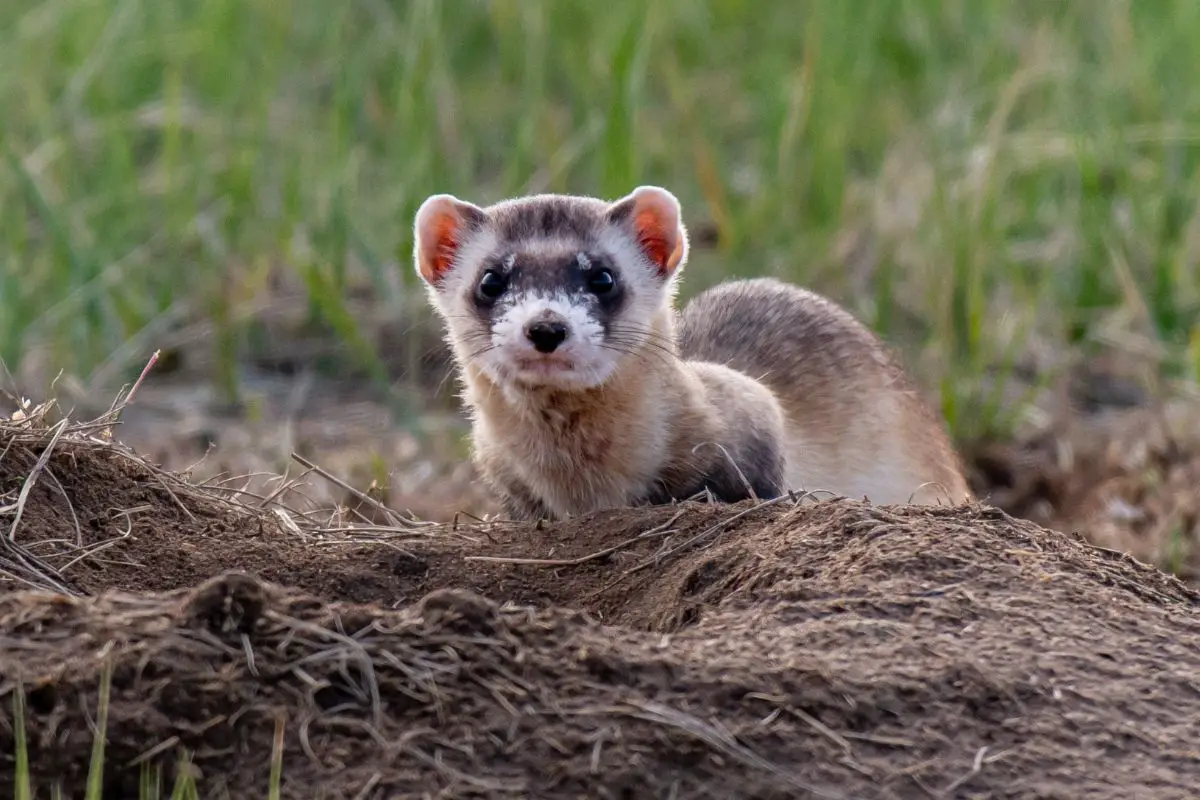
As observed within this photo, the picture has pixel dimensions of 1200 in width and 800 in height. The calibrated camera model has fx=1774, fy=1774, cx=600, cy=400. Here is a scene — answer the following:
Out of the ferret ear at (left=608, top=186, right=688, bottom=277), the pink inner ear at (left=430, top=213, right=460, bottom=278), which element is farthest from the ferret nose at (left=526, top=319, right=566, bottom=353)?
the pink inner ear at (left=430, top=213, right=460, bottom=278)

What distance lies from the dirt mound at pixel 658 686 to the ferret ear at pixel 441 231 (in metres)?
1.81

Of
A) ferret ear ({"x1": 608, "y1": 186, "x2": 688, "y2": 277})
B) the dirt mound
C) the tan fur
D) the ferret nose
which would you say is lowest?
the tan fur

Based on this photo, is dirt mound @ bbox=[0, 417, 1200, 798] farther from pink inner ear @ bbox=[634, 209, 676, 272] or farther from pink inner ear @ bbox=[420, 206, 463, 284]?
pink inner ear @ bbox=[420, 206, 463, 284]

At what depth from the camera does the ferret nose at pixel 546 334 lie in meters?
4.44

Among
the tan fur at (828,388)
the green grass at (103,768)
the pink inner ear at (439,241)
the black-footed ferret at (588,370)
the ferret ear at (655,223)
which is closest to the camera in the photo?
the green grass at (103,768)

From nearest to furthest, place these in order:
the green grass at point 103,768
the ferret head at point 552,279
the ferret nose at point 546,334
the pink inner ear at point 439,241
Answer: the green grass at point 103,768
the ferret nose at point 546,334
the ferret head at point 552,279
the pink inner ear at point 439,241

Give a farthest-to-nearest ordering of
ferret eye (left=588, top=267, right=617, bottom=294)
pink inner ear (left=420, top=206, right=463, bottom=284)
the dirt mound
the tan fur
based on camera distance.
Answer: the tan fur
pink inner ear (left=420, top=206, right=463, bottom=284)
ferret eye (left=588, top=267, right=617, bottom=294)
the dirt mound

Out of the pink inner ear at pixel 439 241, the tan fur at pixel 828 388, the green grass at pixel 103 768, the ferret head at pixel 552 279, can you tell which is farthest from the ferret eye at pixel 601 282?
the green grass at pixel 103 768

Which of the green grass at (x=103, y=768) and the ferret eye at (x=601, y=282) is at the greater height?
the ferret eye at (x=601, y=282)

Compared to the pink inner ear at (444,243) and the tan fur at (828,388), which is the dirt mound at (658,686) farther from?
the tan fur at (828,388)

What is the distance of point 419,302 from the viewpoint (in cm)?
848

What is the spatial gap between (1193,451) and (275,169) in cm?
449

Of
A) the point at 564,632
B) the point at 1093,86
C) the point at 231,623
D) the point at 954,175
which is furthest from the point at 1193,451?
the point at 231,623

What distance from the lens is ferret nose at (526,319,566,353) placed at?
Result: 444cm
